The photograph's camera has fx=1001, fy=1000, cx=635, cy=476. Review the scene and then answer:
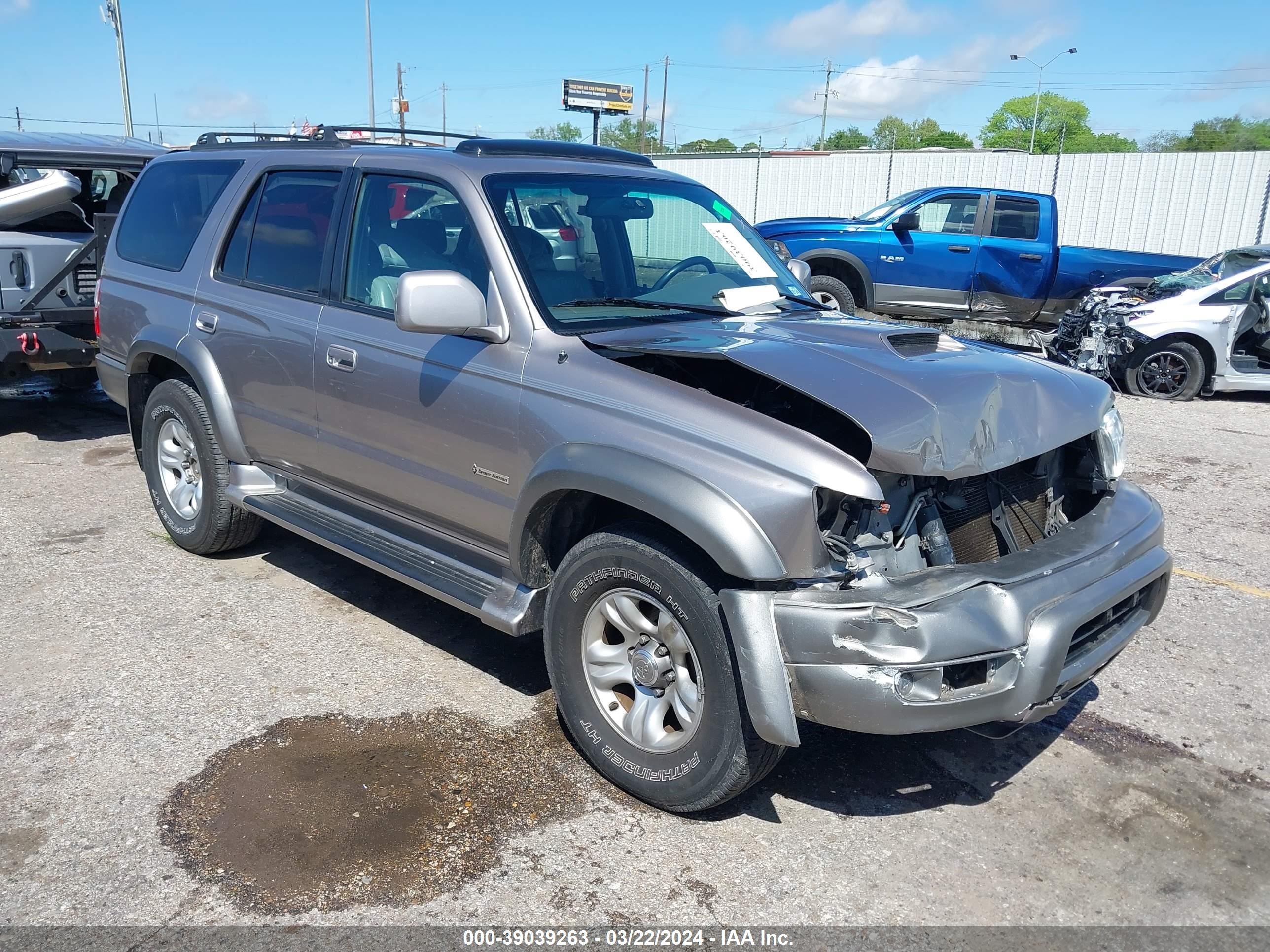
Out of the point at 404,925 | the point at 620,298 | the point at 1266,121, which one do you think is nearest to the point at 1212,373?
the point at 620,298

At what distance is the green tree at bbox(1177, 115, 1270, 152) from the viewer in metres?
68.5

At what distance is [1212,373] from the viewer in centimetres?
1037

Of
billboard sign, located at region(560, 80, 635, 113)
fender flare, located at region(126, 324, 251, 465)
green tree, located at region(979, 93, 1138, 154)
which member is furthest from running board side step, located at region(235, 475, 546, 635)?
green tree, located at region(979, 93, 1138, 154)

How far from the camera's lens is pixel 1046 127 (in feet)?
413

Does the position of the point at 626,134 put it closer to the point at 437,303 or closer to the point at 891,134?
the point at 891,134

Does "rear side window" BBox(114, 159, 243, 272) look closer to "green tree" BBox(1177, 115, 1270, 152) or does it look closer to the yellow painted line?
the yellow painted line

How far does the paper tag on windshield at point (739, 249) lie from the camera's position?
455 cm

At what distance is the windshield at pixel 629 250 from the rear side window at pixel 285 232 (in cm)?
100

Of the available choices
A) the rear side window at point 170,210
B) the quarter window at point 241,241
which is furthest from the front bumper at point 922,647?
the rear side window at point 170,210

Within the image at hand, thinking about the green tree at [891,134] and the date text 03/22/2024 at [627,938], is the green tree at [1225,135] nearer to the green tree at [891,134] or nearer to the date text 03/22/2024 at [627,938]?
the green tree at [891,134]

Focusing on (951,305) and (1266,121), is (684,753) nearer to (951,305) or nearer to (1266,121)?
(951,305)

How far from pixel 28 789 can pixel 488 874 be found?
161cm

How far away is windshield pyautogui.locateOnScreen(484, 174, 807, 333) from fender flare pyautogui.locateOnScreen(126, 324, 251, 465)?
1.92 meters

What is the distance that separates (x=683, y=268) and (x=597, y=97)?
53797 mm
